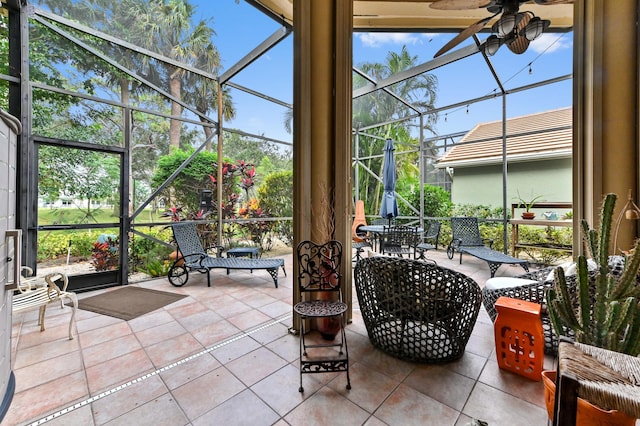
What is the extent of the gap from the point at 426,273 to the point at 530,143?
7.01m

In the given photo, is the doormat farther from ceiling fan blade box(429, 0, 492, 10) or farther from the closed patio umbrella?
ceiling fan blade box(429, 0, 492, 10)

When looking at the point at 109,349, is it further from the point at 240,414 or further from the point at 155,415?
the point at 240,414

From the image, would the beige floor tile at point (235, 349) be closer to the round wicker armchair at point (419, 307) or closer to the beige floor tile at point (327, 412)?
the beige floor tile at point (327, 412)

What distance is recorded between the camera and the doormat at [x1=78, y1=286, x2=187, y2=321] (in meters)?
3.05

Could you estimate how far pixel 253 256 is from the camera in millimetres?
5297

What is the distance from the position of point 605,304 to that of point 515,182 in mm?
6920

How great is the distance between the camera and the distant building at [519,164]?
6.15m

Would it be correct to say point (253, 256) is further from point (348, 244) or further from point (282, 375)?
point (282, 375)

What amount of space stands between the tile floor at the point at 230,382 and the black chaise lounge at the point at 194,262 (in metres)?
1.27

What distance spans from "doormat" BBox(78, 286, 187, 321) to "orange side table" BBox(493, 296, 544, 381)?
11.8 ft

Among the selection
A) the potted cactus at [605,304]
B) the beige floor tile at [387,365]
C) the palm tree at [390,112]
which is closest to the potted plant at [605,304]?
the potted cactus at [605,304]

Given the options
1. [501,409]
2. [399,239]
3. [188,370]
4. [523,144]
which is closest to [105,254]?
[188,370]

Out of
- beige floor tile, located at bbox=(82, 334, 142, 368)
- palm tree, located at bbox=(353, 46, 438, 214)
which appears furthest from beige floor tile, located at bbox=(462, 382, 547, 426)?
palm tree, located at bbox=(353, 46, 438, 214)

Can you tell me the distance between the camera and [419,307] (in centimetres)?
199
